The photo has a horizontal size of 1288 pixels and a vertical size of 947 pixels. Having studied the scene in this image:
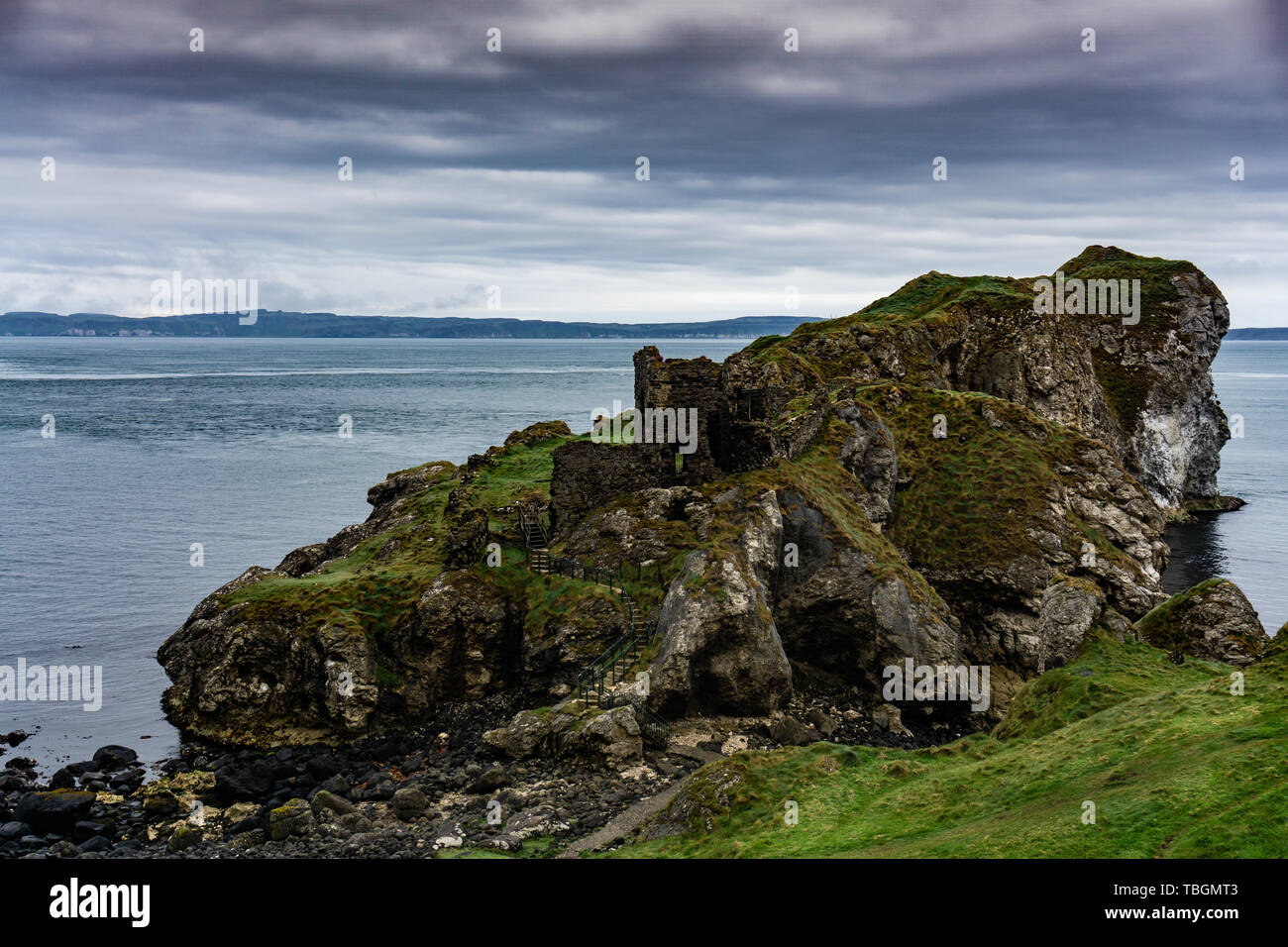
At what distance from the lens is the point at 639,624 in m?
43.2

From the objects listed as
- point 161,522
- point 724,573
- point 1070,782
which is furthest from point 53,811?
point 161,522

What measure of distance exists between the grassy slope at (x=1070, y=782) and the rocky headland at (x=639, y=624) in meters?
2.15

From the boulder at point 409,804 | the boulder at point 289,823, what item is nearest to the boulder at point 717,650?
the boulder at point 409,804

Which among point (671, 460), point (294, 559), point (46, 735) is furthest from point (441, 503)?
point (46, 735)

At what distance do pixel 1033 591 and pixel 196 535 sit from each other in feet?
223

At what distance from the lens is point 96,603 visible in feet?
209

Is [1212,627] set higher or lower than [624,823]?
higher

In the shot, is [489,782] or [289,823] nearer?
[289,823]

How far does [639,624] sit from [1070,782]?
74.7ft

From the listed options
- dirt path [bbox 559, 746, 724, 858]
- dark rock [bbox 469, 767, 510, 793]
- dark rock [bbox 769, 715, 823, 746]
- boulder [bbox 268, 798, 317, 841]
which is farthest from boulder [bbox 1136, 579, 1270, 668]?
boulder [bbox 268, 798, 317, 841]

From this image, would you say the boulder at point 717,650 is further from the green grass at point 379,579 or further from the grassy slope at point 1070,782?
the green grass at point 379,579

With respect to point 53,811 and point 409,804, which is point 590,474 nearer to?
point 409,804

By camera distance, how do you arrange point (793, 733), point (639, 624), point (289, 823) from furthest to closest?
point (639, 624) → point (793, 733) → point (289, 823)
